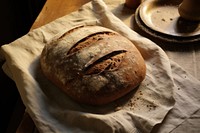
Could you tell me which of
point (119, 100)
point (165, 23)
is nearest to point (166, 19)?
point (165, 23)

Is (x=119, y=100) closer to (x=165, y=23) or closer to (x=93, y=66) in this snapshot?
(x=93, y=66)

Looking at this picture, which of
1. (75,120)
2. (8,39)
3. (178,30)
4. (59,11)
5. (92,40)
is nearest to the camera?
(75,120)

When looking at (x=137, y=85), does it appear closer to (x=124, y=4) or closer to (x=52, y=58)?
(x=52, y=58)

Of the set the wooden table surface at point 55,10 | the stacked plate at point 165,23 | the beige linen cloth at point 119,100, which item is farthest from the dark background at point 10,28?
the stacked plate at point 165,23

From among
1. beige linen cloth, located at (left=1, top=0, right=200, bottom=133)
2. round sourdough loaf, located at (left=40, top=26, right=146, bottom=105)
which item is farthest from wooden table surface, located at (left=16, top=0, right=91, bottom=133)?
round sourdough loaf, located at (left=40, top=26, right=146, bottom=105)

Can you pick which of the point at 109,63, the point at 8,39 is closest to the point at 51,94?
the point at 109,63

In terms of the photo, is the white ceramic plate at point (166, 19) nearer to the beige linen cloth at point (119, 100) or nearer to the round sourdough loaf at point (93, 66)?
the beige linen cloth at point (119, 100)
